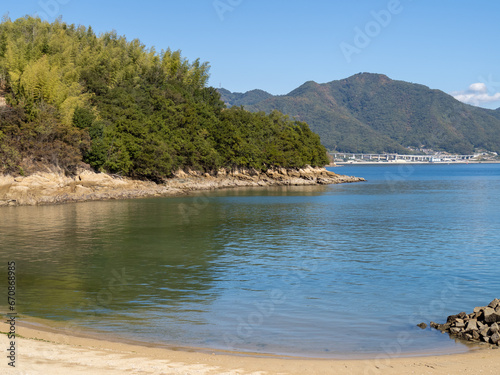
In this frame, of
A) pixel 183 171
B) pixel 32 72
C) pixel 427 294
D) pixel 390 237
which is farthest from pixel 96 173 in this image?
pixel 427 294

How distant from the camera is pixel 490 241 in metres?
31.9

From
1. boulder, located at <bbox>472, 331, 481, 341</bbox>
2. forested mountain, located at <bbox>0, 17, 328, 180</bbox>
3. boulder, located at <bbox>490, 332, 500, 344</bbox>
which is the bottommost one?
boulder, located at <bbox>472, 331, 481, 341</bbox>

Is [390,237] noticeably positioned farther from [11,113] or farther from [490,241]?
[11,113]

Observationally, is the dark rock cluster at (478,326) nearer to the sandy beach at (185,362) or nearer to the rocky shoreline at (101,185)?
the sandy beach at (185,362)

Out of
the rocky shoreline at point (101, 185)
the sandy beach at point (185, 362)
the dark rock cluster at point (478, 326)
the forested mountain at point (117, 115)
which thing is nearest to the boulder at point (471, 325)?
the dark rock cluster at point (478, 326)

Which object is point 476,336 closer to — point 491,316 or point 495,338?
point 495,338

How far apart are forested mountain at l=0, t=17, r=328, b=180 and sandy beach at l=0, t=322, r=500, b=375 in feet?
163

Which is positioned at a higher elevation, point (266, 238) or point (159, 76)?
point (159, 76)

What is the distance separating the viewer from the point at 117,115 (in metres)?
75.9

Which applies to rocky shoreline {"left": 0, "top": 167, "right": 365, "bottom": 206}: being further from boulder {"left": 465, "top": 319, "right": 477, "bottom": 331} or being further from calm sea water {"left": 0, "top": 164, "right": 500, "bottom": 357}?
boulder {"left": 465, "top": 319, "right": 477, "bottom": 331}

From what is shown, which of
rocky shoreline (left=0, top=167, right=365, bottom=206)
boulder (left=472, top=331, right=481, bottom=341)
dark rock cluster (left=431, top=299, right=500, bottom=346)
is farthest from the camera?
rocky shoreline (left=0, top=167, right=365, bottom=206)

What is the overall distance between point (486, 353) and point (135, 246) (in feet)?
72.0

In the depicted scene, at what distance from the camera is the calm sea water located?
558 inches

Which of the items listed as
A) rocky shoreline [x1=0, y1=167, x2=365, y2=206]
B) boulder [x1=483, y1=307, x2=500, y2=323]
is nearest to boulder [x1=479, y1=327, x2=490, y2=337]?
boulder [x1=483, y1=307, x2=500, y2=323]
